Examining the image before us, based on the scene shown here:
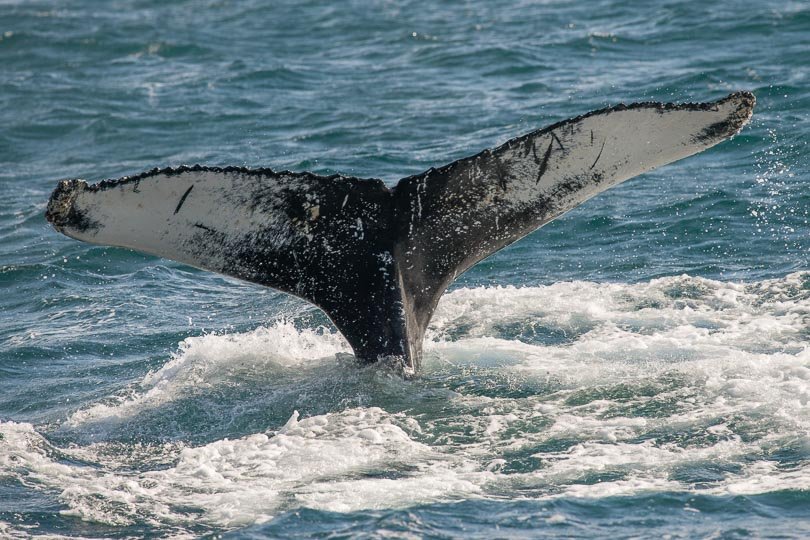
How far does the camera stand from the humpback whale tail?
252 inches

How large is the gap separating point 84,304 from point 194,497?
14.8 ft

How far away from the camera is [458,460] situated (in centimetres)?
644

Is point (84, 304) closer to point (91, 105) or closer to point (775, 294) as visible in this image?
point (775, 294)

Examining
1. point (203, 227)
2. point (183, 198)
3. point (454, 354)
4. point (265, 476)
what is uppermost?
point (183, 198)

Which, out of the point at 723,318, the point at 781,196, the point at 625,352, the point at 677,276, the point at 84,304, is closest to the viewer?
the point at 625,352

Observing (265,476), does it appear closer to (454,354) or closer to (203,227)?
(203,227)

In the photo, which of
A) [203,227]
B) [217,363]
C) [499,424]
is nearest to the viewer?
[203,227]

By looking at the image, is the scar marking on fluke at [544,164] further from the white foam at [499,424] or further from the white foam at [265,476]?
the white foam at [265,476]

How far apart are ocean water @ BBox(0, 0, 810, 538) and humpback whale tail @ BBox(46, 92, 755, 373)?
653mm

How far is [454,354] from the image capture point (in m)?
8.04

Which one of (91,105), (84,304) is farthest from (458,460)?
(91,105)

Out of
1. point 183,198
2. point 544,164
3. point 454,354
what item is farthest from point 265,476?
point 544,164

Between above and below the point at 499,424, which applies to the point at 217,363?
above

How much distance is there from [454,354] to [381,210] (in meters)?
1.63
